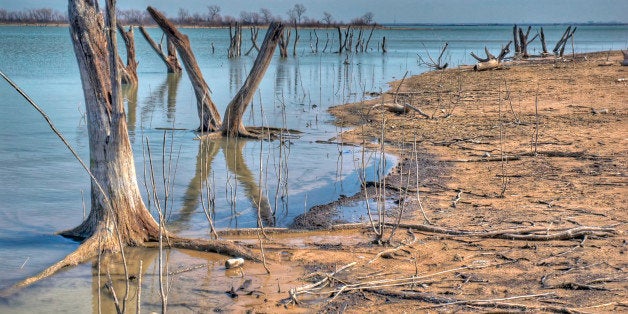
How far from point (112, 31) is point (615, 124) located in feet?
26.1

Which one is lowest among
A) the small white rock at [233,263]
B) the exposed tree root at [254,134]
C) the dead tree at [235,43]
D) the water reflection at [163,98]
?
the small white rock at [233,263]

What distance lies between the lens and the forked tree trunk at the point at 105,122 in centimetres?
525

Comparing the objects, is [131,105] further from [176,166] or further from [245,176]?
[176,166]

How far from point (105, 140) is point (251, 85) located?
553 cm

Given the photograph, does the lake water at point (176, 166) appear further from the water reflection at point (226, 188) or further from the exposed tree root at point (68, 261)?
the exposed tree root at point (68, 261)

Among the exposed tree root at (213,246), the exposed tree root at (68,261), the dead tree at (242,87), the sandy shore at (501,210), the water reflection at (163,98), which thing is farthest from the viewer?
the water reflection at (163,98)

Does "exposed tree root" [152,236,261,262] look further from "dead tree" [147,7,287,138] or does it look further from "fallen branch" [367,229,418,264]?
"dead tree" [147,7,287,138]

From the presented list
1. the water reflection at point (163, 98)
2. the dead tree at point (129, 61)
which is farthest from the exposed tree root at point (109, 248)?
the dead tree at point (129, 61)

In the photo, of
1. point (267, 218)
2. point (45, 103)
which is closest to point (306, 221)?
point (267, 218)

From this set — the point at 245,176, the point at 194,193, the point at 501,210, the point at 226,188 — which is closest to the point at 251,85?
Answer: the point at 245,176

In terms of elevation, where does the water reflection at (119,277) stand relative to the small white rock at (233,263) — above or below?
below

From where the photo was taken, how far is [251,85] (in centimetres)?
1075

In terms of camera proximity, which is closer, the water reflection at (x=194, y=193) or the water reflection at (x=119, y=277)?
the water reflection at (x=119, y=277)

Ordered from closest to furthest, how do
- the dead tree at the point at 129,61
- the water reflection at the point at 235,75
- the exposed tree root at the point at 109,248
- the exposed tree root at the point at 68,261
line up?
the exposed tree root at the point at 68,261 → the exposed tree root at the point at 109,248 → the dead tree at the point at 129,61 → the water reflection at the point at 235,75
